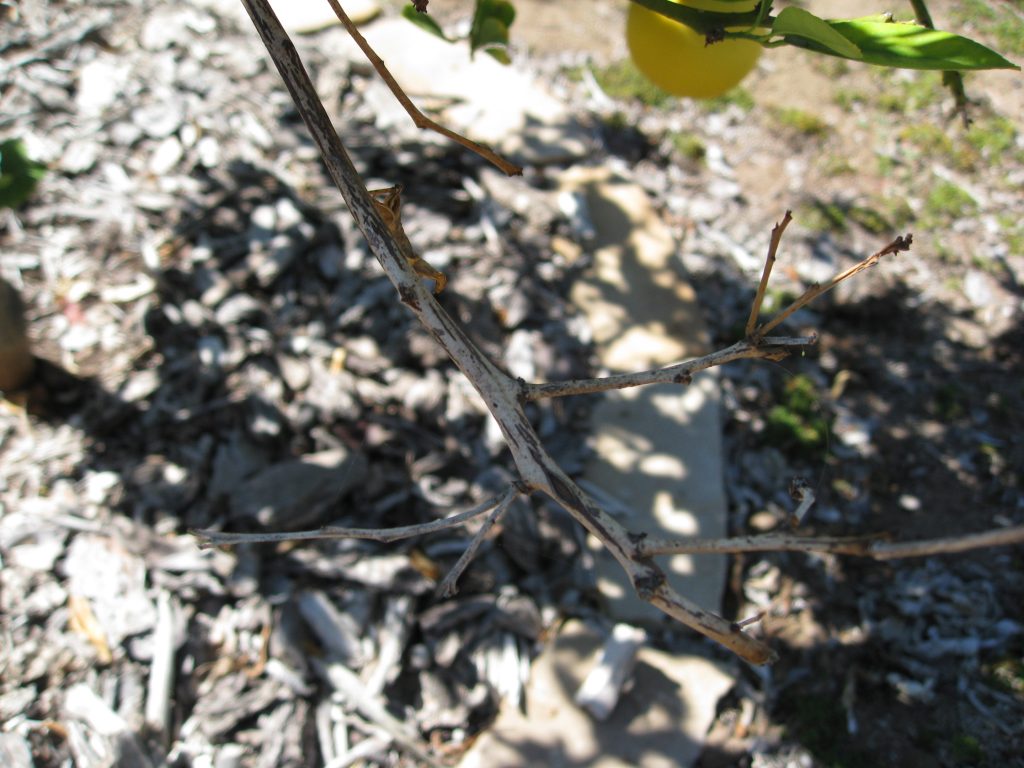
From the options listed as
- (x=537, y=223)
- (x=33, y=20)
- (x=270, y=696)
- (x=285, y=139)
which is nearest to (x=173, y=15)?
(x=33, y=20)

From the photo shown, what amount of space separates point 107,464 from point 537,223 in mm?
1797

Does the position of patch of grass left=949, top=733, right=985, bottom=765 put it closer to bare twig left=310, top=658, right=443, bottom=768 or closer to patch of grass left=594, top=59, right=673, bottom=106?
bare twig left=310, top=658, right=443, bottom=768

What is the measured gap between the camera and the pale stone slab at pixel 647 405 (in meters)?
2.57

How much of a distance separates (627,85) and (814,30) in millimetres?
3526

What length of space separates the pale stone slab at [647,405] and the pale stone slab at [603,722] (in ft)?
0.60

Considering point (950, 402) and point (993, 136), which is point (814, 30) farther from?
point (993, 136)

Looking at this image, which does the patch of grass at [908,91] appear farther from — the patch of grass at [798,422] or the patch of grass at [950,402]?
the patch of grass at [798,422]

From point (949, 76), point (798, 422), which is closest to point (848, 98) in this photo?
point (798, 422)

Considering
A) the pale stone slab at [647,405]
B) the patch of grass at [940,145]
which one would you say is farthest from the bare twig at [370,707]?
the patch of grass at [940,145]

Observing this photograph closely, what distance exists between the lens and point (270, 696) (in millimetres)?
2145

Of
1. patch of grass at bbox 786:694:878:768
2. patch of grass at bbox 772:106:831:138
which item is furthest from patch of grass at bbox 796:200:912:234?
patch of grass at bbox 786:694:878:768

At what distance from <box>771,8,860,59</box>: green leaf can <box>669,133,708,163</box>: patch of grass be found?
10.2 feet

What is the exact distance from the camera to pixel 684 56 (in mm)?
1328

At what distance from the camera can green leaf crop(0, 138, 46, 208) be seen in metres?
1.75
